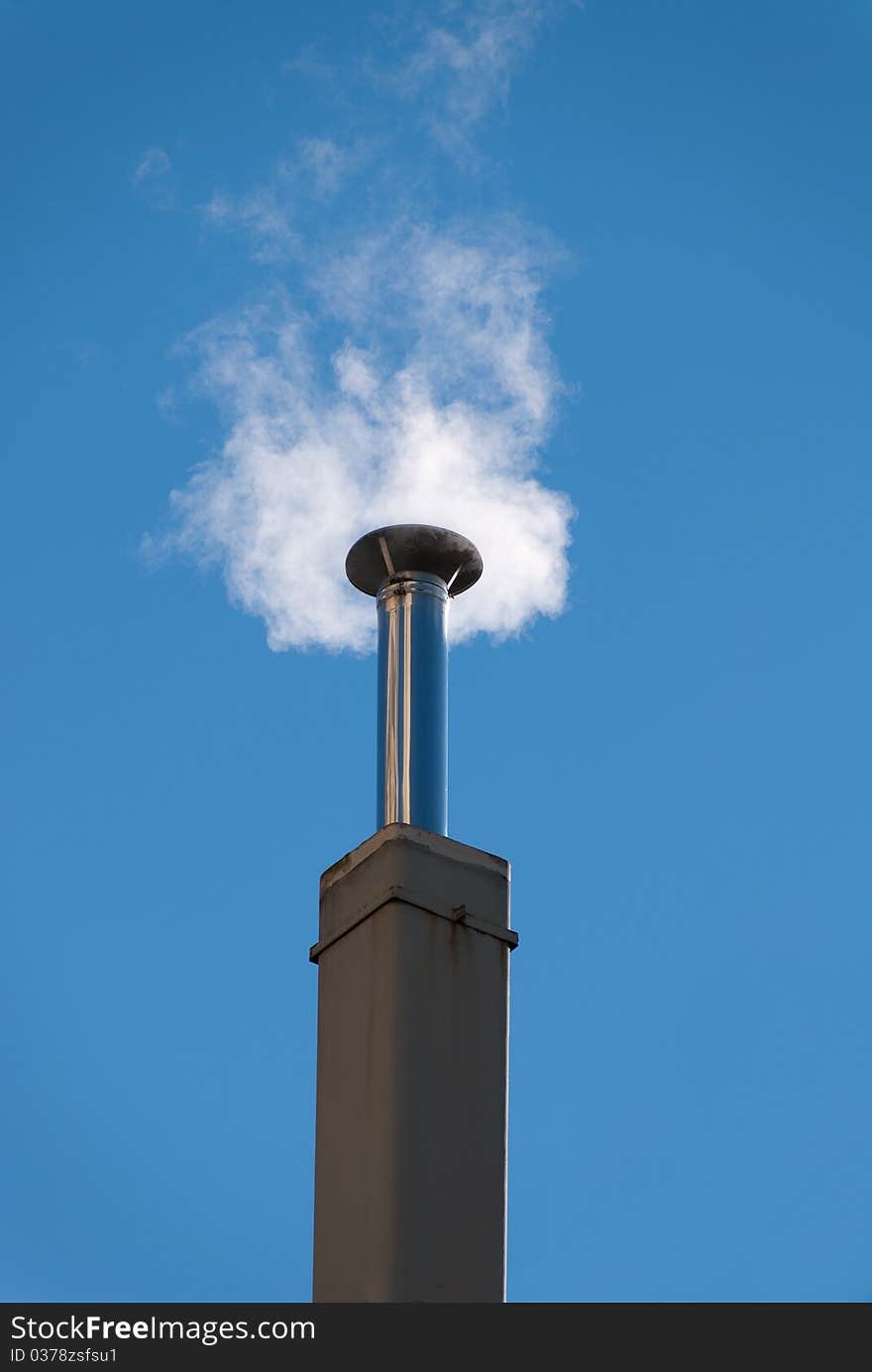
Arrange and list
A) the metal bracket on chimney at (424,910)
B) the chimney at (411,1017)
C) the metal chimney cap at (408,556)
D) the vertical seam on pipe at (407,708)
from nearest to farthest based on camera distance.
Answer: the chimney at (411,1017), the metal bracket on chimney at (424,910), the vertical seam on pipe at (407,708), the metal chimney cap at (408,556)

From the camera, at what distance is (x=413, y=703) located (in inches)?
406

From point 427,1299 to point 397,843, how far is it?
1967 millimetres

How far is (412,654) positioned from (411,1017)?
6.03 feet

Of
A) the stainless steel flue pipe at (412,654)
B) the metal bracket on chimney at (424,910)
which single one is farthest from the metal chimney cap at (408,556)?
the metal bracket on chimney at (424,910)

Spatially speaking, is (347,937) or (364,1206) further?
(347,937)

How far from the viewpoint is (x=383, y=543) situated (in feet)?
34.8

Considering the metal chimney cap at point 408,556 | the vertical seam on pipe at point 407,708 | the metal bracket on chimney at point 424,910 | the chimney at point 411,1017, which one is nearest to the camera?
the chimney at point 411,1017

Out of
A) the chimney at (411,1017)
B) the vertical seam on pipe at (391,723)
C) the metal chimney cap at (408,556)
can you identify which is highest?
the metal chimney cap at (408,556)

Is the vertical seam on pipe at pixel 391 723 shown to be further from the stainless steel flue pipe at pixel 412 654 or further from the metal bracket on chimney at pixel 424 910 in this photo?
the metal bracket on chimney at pixel 424 910

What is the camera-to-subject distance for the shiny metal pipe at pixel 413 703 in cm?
1018

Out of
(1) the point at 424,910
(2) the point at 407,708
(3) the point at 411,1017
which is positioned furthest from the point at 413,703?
(3) the point at 411,1017

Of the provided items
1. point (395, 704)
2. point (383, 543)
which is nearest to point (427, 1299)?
point (395, 704)

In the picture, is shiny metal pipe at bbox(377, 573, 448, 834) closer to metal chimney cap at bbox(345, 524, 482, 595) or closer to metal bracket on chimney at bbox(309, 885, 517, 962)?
metal chimney cap at bbox(345, 524, 482, 595)
